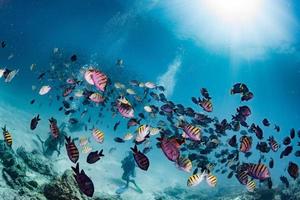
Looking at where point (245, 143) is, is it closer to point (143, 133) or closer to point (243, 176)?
point (243, 176)

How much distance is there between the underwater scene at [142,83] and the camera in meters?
10.2

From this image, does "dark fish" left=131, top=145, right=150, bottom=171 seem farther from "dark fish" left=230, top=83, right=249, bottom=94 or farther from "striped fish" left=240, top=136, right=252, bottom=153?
"dark fish" left=230, top=83, right=249, bottom=94

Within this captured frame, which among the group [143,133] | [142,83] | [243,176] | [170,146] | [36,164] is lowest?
[170,146]

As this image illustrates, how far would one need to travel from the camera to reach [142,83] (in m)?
14.2

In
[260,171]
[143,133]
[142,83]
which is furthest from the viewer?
[142,83]

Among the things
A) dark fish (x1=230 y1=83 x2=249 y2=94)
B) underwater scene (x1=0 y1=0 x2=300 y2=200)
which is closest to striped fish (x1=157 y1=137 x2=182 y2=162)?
underwater scene (x1=0 y1=0 x2=300 y2=200)

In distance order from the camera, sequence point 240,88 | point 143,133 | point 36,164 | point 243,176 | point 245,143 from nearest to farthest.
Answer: point 245,143
point 243,176
point 143,133
point 240,88
point 36,164

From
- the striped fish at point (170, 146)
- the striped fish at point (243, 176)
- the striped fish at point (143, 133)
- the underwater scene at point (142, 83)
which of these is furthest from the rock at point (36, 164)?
the striped fish at point (170, 146)

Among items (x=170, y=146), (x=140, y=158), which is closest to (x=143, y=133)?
(x=170, y=146)

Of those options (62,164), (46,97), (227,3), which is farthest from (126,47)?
(62,164)

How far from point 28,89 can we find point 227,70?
3272 cm

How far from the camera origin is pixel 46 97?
45406 mm

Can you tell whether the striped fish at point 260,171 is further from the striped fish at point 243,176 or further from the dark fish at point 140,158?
the dark fish at point 140,158

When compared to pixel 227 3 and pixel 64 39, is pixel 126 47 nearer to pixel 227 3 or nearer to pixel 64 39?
pixel 64 39
